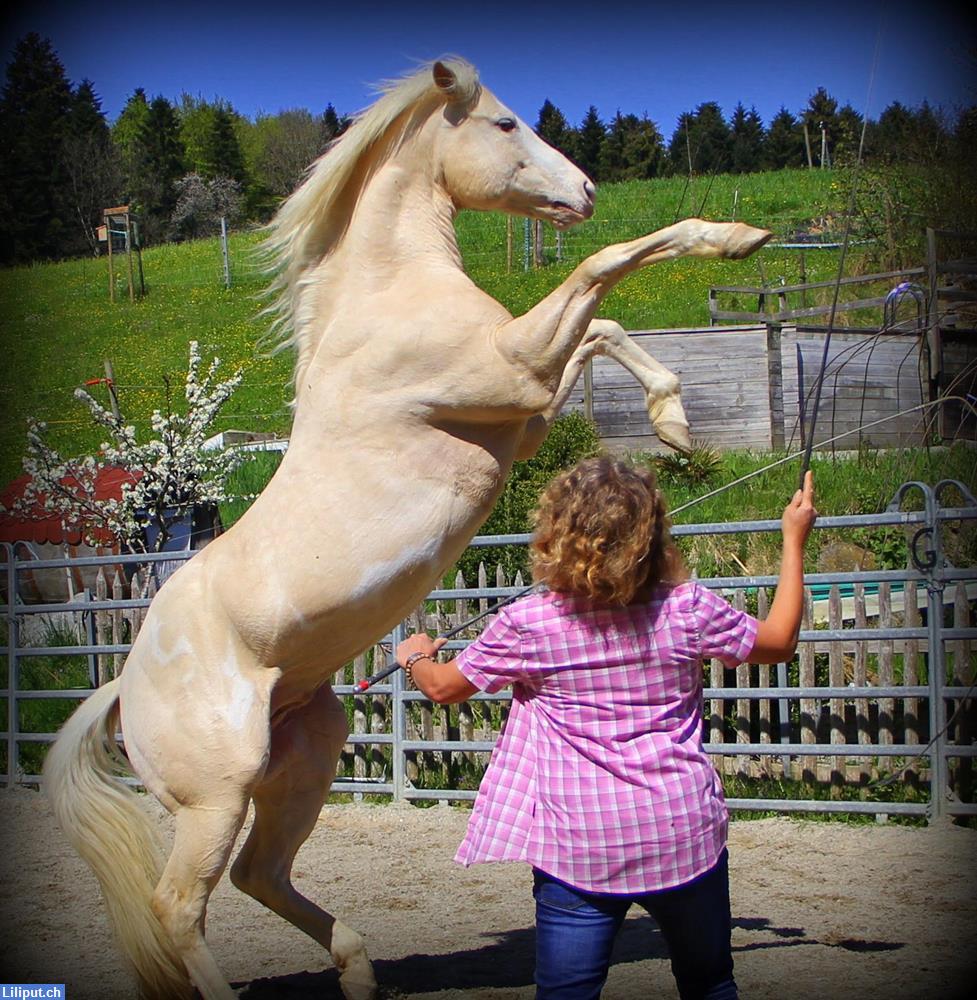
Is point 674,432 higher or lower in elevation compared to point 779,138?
lower

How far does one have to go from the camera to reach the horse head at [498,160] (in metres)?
3.01

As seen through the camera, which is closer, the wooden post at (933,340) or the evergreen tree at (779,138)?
the wooden post at (933,340)

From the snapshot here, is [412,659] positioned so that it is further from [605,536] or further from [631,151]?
[631,151]

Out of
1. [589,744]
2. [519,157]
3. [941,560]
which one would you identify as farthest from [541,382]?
[941,560]

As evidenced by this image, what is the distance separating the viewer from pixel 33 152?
9336mm

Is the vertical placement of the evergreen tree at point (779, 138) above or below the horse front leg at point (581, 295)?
above

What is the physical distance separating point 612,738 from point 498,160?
68.2 inches

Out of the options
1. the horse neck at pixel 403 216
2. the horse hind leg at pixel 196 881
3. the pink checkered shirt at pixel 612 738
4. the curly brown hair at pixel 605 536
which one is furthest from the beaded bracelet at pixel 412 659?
the horse neck at pixel 403 216

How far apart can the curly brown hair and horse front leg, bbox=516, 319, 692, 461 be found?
28.0 inches

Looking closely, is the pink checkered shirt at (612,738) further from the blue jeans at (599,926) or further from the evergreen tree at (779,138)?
the evergreen tree at (779,138)

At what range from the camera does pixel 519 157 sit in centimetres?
303

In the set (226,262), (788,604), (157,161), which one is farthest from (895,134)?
(226,262)

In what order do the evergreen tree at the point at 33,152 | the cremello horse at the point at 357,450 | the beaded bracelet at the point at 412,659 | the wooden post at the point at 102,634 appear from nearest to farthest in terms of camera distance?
the beaded bracelet at the point at 412,659 → the cremello horse at the point at 357,450 → the evergreen tree at the point at 33,152 → the wooden post at the point at 102,634

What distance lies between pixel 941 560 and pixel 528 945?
319 cm
